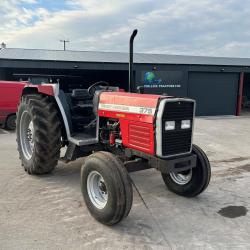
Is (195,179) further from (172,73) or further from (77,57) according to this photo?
(77,57)

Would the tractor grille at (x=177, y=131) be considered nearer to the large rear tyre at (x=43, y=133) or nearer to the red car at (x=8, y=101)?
the large rear tyre at (x=43, y=133)

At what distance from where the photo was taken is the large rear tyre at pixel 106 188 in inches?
129

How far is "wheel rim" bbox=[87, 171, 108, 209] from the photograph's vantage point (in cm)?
368

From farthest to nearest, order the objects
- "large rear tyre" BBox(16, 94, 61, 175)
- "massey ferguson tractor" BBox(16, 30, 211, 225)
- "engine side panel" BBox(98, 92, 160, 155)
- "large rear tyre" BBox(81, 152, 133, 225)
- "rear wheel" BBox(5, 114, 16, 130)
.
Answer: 1. "rear wheel" BBox(5, 114, 16, 130)
2. "large rear tyre" BBox(16, 94, 61, 175)
3. "engine side panel" BBox(98, 92, 160, 155)
4. "massey ferguson tractor" BBox(16, 30, 211, 225)
5. "large rear tyre" BBox(81, 152, 133, 225)

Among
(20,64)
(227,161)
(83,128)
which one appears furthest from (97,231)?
(20,64)

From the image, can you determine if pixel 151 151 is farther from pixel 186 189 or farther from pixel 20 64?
pixel 20 64

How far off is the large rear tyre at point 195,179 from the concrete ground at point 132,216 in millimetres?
112

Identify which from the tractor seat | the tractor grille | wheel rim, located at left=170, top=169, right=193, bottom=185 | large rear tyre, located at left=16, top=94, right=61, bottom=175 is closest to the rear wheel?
large rear tyre, located at left=16, top=94, right=61, bottom=175

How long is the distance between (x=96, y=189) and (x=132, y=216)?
54cm

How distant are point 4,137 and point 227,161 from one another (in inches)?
244

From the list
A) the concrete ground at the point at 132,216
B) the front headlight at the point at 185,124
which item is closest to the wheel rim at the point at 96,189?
the concrete ground at the point at 132,216

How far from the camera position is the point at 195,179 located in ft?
14.1

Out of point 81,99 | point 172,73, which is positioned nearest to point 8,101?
point 81,99

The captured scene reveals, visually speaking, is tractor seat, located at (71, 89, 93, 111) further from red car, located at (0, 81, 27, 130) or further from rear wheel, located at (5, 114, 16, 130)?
rear wheel, located at (5, 114, 16, 130)
